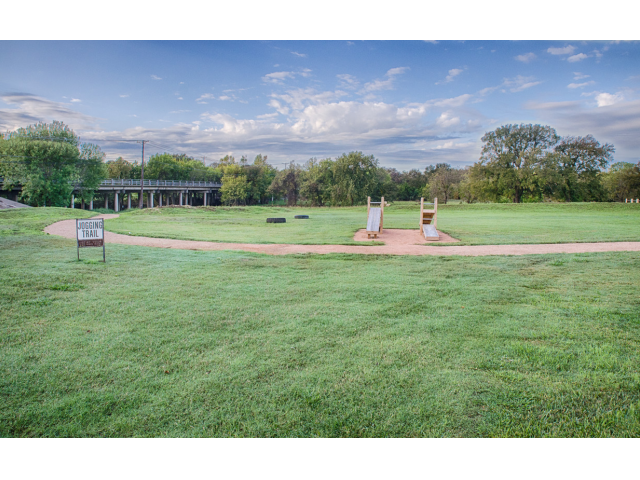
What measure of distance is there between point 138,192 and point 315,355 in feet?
216

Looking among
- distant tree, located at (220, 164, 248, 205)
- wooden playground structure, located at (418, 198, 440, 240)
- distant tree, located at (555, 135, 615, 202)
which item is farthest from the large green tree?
distant tree, located at (555, 135, 615, 202)

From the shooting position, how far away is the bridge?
49.4 m

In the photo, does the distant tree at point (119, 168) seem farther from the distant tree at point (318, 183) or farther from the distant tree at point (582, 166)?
the distant tree at point (582, 166)

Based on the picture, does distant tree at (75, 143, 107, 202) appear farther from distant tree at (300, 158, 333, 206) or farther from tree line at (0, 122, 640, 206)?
distant tree at (300, 158, 333, 206)

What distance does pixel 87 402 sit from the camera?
2.81 meters

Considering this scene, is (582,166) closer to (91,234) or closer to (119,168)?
(91,234)

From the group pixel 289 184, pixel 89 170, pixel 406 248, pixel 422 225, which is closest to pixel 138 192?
pixel 89 170

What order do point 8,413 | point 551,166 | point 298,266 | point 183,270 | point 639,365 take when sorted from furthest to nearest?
1. point 551,166
2. point 298,266
3. point 183,270
4. point 639,365
5. point 8,413

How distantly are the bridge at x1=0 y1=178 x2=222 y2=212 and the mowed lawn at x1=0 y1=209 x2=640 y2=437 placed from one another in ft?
149

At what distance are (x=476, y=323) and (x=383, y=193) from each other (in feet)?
195

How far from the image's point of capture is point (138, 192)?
203ft

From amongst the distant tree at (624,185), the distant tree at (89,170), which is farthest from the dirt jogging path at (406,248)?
the distant tree at (624,185)
